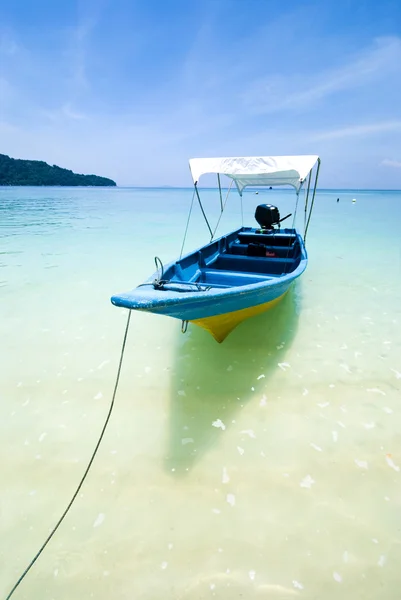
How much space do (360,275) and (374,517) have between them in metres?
7.70

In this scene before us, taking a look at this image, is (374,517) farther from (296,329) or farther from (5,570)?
(296,329)

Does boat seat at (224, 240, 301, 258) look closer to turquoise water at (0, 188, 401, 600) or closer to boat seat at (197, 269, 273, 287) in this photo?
turquoise water at (0, 188, 401, 600)

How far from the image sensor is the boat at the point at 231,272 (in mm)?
3182

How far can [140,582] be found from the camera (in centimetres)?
210

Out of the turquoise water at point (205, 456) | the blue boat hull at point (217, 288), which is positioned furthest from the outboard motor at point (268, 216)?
the turquoise water at point (205, 456)

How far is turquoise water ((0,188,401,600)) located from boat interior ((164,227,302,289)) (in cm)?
93

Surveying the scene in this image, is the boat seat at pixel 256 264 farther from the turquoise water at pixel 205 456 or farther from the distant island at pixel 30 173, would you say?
the distant island at pixel 30 173

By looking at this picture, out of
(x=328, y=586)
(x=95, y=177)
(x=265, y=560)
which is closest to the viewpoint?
(x=328, y=586)

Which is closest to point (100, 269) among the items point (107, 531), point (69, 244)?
point (69, 244)

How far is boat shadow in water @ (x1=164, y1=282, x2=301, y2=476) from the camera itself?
127 inches

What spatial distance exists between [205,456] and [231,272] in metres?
3.44

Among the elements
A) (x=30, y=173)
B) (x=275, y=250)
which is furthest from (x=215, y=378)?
(x=30, y=173)

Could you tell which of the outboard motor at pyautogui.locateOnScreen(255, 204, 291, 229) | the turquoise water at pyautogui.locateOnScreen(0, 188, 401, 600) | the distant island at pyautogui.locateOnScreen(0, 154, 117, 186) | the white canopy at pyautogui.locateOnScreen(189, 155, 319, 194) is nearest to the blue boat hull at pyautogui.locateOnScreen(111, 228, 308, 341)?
the turquoise water at pyautogui.locateOnScreen(0, 188, 401, 600)

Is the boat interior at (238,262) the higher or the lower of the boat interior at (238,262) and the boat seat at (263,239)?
the lower
